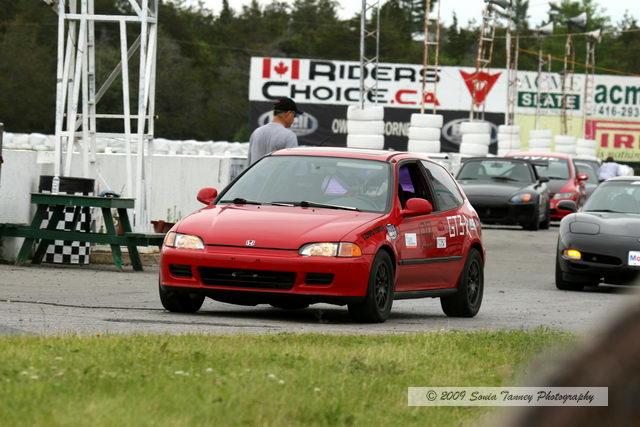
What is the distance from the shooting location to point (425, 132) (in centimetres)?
4778

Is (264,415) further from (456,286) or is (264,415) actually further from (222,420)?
(456,286)

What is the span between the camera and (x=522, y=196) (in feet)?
95.0

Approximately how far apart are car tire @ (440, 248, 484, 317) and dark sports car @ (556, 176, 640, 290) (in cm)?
356

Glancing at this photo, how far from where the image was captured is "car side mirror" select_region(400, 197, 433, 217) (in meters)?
10.9

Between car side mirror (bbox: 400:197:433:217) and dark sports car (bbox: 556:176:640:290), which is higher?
car side mirror (bbox: 400:197:433:217)

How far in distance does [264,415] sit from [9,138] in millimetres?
47484

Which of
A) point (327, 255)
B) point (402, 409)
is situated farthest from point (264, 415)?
point (327, 255)

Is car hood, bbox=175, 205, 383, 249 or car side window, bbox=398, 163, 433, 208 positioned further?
car side window, bbox=398, 163, 433, 208

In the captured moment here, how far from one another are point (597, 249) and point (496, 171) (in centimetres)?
1475

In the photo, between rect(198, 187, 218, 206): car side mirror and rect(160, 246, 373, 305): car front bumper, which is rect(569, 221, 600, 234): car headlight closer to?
rect(198, 187, 218, 206): car side mirror

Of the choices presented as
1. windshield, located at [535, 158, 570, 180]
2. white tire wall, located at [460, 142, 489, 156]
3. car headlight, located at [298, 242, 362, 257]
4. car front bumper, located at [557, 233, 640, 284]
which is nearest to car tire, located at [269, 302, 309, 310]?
car headlight, located at [298, 242, 362, 257]

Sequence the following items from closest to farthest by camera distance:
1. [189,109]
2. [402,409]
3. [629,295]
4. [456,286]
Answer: [629,295]
[402,409]
[456,286]
[189,109]

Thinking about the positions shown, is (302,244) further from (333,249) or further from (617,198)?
(617,198)

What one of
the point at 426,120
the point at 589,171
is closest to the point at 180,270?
the point at 589,171
